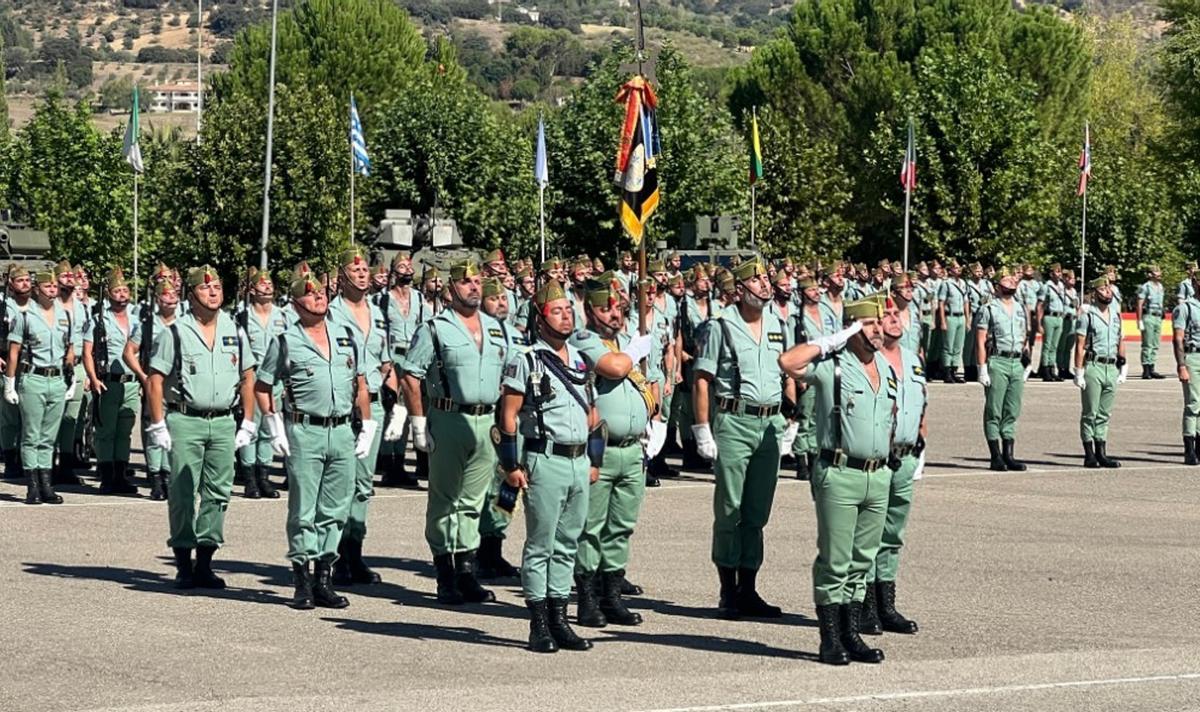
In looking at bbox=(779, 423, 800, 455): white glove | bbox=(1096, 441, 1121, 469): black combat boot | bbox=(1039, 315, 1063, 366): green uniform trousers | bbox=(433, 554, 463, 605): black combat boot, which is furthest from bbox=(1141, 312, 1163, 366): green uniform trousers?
bbox=(433, 554, 463, 605): black combat boot

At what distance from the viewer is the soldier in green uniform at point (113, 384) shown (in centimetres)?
1867

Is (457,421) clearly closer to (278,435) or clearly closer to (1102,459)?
(278,435)

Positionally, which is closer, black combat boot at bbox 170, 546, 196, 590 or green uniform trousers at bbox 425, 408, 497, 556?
green uniform trousers at bbox 425, 408, 497, 556

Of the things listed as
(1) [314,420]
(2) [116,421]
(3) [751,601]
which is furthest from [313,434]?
(2) [116,421]

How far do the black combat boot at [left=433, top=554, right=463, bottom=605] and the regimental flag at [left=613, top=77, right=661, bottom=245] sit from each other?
4.83 meters

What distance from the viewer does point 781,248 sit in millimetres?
62219

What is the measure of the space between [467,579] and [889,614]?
2.62 meters

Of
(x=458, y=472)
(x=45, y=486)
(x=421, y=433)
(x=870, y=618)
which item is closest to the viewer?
(x=870, y=618)

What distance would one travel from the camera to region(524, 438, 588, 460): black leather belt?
1106cm

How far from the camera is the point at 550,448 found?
11.1 meters

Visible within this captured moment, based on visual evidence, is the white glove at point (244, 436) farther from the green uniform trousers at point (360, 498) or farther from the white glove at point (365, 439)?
the white glove at point (365, 439)

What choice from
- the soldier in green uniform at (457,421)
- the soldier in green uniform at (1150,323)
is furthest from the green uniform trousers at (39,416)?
the soldier in green uniform at (1150,323)

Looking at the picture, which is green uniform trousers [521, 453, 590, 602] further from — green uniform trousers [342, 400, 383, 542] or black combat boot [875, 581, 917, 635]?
green uniform trousers [342, 400, 383, 542]

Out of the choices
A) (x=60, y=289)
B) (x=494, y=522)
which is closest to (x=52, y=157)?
(x=60, y=289)
